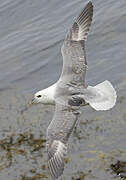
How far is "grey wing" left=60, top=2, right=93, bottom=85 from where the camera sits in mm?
7592

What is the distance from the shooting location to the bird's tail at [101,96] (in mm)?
7054

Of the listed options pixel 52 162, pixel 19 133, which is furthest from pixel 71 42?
pixel 52 162

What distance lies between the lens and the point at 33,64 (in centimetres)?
1058

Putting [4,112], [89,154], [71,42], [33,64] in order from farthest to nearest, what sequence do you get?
1. [33,64]
2. [4,112]
3. [71,42]
4. [89,154]

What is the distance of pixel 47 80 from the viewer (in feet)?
31.1

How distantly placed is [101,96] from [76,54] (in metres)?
0.97

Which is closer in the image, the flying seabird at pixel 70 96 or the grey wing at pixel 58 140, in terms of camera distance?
the grey wing at pixel 58 140

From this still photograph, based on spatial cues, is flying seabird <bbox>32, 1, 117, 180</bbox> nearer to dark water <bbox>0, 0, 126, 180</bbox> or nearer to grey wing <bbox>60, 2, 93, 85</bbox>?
grey wing <bbox>60, 2, 93, 85</bbox>

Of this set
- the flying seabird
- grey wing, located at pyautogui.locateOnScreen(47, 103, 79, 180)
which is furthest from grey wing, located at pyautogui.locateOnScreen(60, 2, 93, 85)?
grey wing, located at pyautogui.locateOnScreen(47, 103, 79, 180)

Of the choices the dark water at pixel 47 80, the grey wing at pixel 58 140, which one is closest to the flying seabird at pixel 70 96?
the grey wing at pixel 58 140

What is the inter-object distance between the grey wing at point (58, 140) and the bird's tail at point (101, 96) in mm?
529

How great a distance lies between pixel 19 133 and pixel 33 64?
10.5ft

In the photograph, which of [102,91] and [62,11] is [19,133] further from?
[62,11]

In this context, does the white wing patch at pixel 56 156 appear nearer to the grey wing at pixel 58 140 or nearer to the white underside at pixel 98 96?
the grey wing at pixel 58 140
